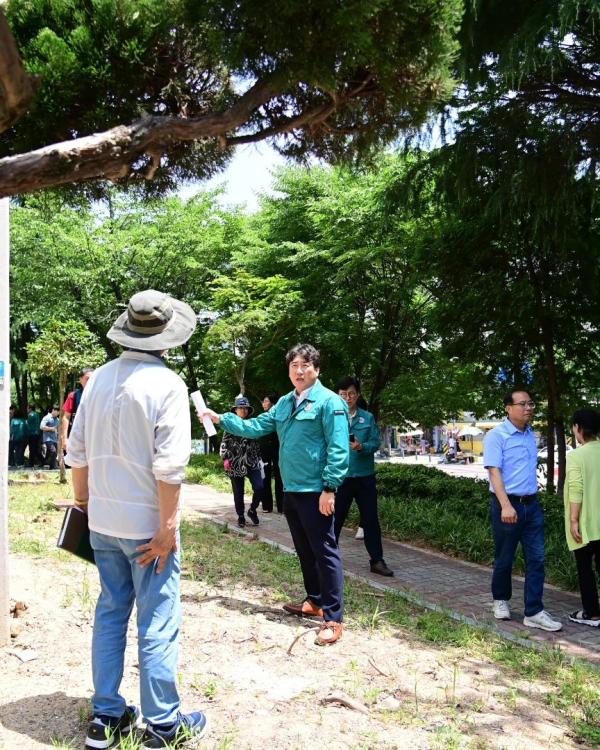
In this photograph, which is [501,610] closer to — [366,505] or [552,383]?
[366,505]

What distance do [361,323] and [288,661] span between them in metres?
12.4

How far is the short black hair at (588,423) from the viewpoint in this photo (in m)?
5.52

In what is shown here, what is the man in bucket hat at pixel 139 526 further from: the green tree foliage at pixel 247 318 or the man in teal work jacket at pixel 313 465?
the green tree foliage at pixel 247 318

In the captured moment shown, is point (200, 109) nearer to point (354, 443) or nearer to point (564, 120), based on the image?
point (354, 443)

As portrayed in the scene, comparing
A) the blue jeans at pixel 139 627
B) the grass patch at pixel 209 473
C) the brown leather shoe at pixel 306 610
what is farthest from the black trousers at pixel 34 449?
the blue jeans at pixel 139 627

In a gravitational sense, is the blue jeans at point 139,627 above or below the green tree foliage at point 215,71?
below

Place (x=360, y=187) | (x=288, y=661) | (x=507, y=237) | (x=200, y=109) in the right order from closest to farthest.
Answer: (x=288, y=661) → (x=200, y=109) → (x=507, y=237) → (x=360, y=187)

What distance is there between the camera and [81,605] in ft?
16.2

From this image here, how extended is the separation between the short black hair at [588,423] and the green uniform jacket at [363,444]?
1998mm

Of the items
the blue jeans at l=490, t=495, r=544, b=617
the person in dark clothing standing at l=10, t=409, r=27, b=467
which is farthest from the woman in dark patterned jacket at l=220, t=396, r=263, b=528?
the person in dark clothing standing at l=10, t=409, r=27, b=467

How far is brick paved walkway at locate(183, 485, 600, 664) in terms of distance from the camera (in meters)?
5.00

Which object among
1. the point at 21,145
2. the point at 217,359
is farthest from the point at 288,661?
the point at 217,359

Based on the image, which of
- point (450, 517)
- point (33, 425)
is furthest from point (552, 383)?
point (33, 425)

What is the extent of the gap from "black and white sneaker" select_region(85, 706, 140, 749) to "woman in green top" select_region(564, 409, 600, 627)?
3.74 metres
